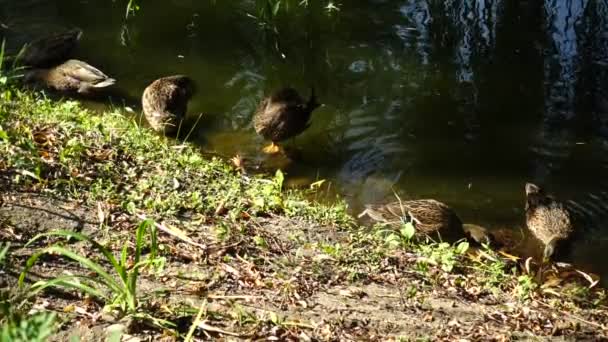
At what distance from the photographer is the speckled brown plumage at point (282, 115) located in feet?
27.8

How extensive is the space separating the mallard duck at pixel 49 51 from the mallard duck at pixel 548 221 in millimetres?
6353

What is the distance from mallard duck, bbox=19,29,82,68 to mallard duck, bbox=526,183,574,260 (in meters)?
6.35

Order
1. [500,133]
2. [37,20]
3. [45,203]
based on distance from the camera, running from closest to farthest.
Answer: [45,203], [500,133], [37,20]

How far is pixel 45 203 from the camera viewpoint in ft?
17.5

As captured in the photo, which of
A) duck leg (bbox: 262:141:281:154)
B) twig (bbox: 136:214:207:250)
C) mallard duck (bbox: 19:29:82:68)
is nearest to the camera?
twig (bbox: 136:214:207:250)

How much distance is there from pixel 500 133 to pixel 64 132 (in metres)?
5.12

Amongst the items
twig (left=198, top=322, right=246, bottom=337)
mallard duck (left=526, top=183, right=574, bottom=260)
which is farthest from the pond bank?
mallard duck (left=526, top=183, right=574, bottom=260)

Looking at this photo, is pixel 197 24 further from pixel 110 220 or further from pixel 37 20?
pixel 110 220

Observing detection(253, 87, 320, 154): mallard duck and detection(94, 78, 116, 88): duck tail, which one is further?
detection(94, 78, 116, 88): duck tail

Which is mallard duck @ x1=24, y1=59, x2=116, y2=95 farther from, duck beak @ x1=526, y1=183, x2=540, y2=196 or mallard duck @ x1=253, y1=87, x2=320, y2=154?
duck beak @ x1=526, y1=183, x2=540, y2=196

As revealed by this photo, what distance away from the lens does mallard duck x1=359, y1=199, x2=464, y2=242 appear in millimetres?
6988

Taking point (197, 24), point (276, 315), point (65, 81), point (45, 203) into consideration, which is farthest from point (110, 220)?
point (197, 24)

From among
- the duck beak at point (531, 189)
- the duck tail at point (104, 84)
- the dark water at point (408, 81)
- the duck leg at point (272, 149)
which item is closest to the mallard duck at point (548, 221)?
the duck beak at point (531, 189)

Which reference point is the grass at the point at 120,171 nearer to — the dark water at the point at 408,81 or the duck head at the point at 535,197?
the dark water at the point at 408,81
